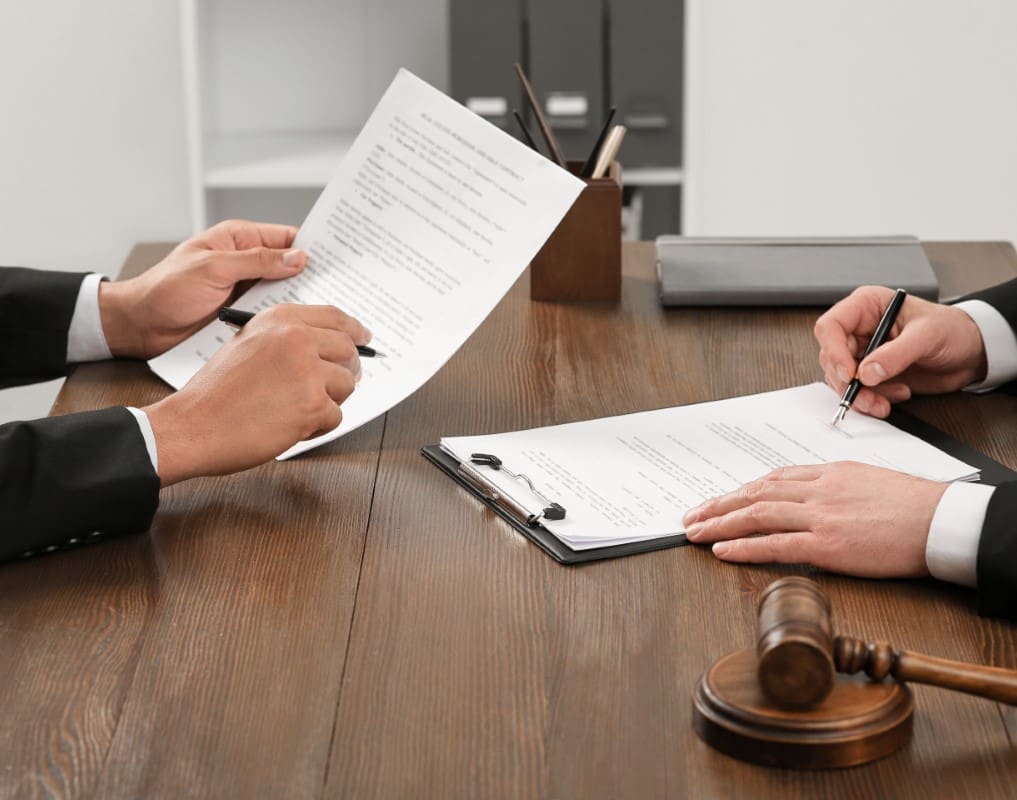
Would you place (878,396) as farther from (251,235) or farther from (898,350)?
(251,235)

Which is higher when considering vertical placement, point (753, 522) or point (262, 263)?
point (262, 263)

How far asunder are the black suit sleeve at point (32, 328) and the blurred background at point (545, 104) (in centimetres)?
140

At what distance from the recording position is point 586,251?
59.9 inches

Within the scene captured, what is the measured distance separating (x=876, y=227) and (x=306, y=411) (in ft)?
7.71

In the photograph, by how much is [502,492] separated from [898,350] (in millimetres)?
446

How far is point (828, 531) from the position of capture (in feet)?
2.94

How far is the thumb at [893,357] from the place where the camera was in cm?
118

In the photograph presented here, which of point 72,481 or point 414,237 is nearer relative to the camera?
point 72,481

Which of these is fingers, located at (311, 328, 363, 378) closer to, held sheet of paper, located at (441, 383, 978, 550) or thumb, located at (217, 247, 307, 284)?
held sheet of paper, located at (441, 383, 978, 550)

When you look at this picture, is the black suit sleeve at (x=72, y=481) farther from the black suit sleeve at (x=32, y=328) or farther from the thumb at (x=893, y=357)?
the thumb at (x=893, y=357)

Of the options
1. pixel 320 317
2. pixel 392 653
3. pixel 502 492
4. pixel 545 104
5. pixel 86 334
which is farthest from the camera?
pixel 545 104

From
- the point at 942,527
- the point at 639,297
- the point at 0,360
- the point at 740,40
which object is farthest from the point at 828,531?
the point at 740,40

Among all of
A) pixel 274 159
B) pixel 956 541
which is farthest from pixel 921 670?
pixel 274 159

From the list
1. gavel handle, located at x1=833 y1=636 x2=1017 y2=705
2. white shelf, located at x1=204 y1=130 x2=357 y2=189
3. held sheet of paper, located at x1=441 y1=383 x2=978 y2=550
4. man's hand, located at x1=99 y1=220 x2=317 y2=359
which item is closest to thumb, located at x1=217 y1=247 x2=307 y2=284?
man's hand, located at x1=99 y1=220 x2=317 y2=359
